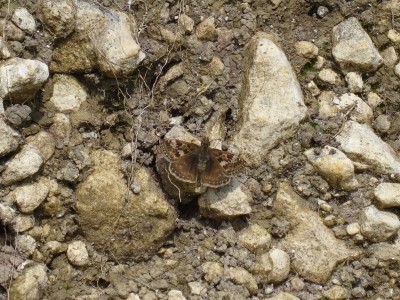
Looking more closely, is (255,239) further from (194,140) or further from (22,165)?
(22,165)

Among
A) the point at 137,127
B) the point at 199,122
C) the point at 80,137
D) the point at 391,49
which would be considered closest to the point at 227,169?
the point at 199,122

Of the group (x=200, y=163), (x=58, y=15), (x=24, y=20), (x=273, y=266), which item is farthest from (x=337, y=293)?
(x=24, y=20)

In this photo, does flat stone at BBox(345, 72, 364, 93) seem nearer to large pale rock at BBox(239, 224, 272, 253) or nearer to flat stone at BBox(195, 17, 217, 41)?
flat stone at BBox(195, 17, 217, 41)

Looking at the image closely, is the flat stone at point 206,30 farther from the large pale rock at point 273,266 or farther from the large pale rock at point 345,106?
the large pale rock at point 273,266

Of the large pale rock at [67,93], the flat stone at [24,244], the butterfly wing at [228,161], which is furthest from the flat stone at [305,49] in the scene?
the flat stone at [24,244]

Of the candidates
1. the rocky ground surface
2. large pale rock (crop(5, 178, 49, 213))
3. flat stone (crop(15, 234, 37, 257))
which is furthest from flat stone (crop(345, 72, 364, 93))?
flat stone (crop(15, 234, 37, 257))
